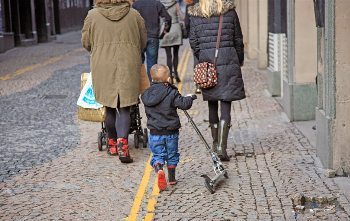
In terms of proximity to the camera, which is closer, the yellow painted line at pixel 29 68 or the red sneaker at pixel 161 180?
the red sneaker at pixel 161 180

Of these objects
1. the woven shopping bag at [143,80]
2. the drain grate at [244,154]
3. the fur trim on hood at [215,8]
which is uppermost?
the fur trim on hood at [215,8]

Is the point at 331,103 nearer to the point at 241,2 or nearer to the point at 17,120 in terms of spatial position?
the point at 17,120

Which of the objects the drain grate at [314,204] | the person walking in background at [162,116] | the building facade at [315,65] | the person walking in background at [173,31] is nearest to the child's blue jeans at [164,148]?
the person walking in background at [162,116]

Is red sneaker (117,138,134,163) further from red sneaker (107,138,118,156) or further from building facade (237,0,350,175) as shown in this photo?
building facade (237,0,350,175)

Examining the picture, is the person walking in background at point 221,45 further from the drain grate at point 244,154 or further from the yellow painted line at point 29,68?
the yellow painted line at point 29,68


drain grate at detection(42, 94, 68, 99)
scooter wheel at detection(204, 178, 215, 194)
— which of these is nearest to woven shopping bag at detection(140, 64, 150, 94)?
scooter wheel at detection(204, 178, 215, 194)

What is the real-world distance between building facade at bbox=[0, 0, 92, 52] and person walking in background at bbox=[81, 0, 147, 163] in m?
19.5

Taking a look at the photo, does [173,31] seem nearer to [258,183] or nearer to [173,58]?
[173,58]

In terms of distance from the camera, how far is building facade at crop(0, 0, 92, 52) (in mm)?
29727

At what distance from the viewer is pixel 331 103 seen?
8.09m

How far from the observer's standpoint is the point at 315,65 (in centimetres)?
1146

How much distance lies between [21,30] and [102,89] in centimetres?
2468

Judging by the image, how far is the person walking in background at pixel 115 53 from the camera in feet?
29.7

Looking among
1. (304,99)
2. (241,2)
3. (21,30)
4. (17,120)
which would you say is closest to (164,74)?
(304,99)
